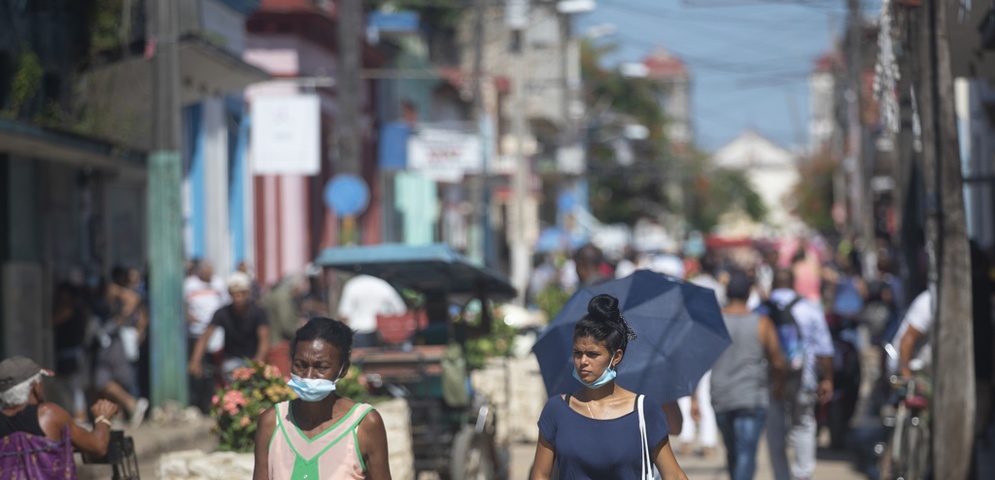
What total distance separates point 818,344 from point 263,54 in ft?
59.3

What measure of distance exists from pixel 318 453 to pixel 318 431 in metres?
0.09

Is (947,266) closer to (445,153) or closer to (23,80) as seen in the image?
(23,80)

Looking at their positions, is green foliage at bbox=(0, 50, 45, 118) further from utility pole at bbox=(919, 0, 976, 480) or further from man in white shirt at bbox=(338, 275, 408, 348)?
utility pole at bbox=(919, 0, 976, 480)

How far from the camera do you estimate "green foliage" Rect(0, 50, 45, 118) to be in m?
15.7

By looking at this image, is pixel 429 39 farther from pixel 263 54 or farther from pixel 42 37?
pixel 42 37

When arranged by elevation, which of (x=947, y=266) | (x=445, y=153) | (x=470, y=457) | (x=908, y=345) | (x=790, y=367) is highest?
(x=445, y=153)

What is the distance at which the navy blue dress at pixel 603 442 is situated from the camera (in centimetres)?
582

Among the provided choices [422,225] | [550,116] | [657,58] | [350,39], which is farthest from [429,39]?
[657,58]

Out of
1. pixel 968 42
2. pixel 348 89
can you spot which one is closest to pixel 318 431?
pixel 968 42

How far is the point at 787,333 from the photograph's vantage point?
37.3ft

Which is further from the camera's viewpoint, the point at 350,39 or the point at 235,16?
the point at 235,16

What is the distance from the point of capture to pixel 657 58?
14425 cm

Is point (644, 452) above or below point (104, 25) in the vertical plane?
below

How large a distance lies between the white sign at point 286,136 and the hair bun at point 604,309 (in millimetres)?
15788
